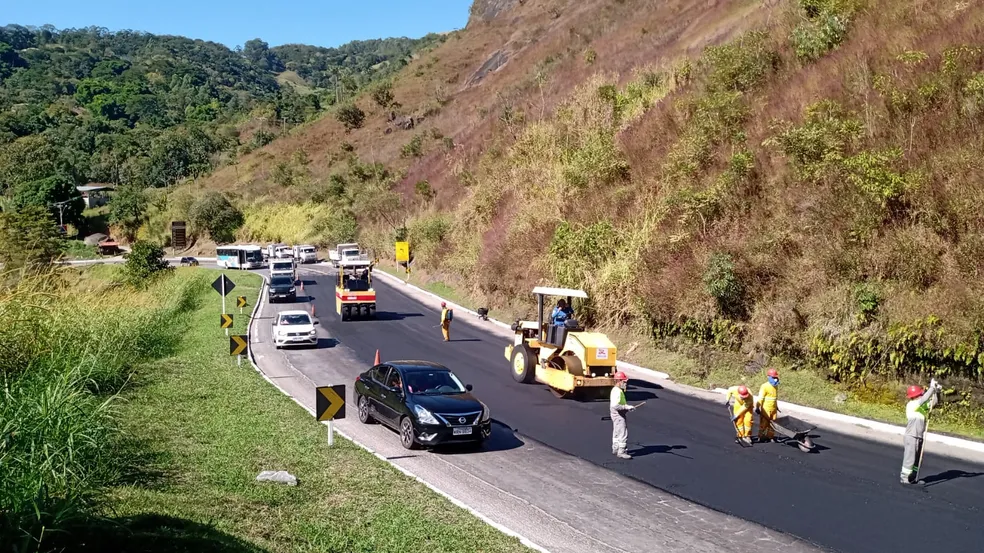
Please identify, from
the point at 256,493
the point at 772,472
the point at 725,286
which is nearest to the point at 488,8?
the point at 725,286

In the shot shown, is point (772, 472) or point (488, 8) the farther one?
point (488, 8)

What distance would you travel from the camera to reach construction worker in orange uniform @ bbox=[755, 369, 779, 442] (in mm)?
14484

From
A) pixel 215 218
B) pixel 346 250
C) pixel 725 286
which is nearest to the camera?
pixel 725 286

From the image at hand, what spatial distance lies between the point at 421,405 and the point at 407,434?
2.00 ft

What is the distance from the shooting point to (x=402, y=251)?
5731cm

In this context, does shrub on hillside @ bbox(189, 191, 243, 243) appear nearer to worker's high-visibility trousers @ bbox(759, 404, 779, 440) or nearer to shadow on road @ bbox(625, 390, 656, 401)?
shadow on road @ bbox(625, 390, 656, 401)

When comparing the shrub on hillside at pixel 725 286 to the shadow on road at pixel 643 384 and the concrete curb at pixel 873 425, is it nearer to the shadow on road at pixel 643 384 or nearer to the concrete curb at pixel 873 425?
the concrete curb at pixel 873 425

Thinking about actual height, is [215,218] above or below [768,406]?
below

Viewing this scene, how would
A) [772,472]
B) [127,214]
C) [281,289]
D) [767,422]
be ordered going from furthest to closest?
[127,214]
[281,289]
[767,422]
[772,472]

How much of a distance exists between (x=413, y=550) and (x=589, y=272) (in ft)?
66.1

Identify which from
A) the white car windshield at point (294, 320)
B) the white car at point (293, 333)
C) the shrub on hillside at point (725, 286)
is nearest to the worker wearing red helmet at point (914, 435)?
the shrub on hillside at point (725, 286)

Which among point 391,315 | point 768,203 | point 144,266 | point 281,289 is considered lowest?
point 144,266

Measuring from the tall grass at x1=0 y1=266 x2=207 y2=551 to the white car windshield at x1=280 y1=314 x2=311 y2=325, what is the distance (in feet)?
15.8

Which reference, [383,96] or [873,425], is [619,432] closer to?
[873,425]
